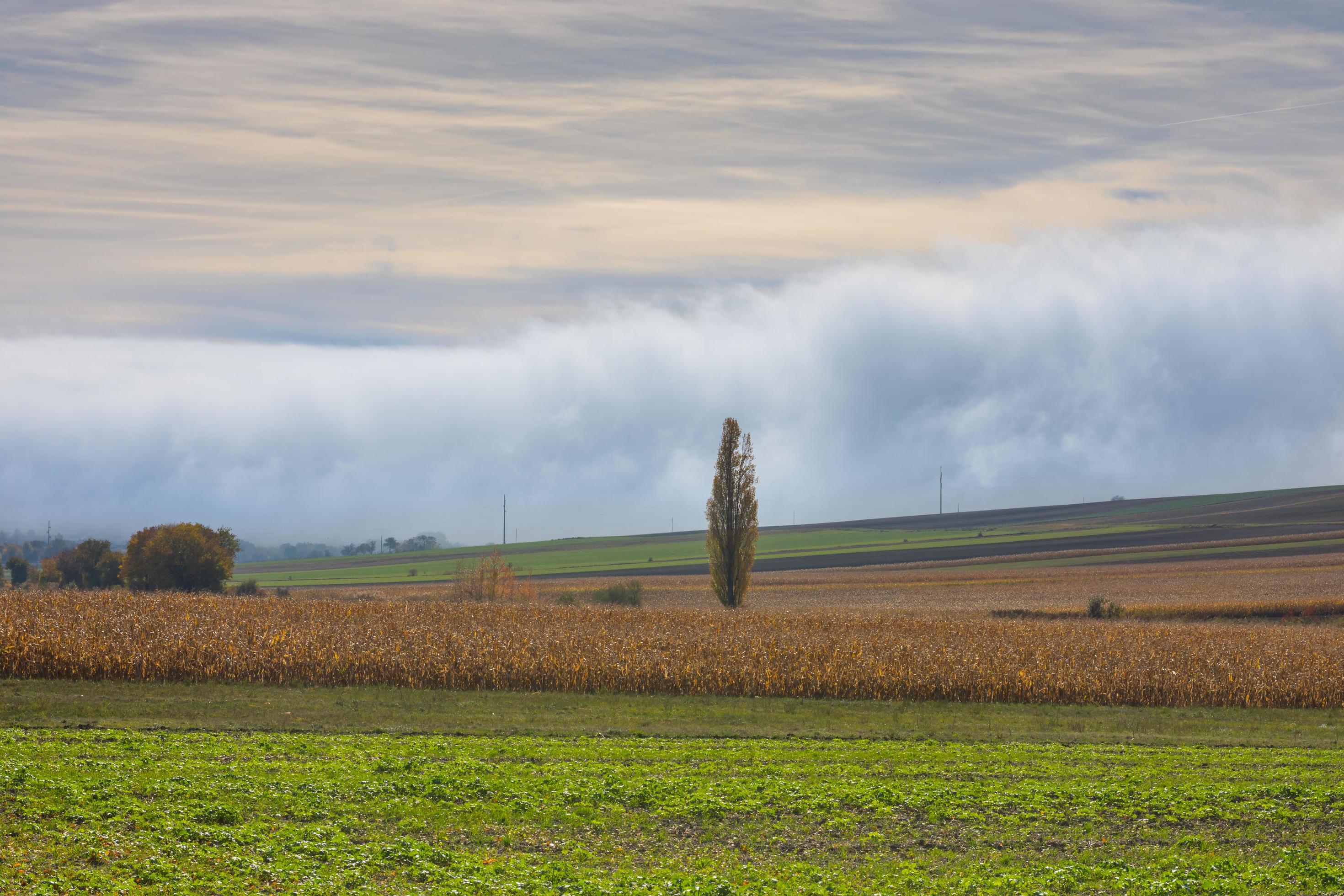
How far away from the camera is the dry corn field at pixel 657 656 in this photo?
27609 mm

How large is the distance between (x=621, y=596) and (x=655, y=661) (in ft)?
136

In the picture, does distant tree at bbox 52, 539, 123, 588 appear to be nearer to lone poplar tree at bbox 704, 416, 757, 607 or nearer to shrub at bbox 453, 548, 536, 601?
shrub at bbox 453, 548, 536, 601

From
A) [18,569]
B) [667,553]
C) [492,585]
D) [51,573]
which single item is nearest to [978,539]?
[667,553]

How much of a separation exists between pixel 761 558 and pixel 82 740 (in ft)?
418

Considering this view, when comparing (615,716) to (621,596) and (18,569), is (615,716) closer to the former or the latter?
(621,596)

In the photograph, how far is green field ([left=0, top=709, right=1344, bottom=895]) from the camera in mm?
11445

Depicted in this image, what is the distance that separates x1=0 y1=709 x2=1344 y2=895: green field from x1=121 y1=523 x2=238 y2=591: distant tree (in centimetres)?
5998

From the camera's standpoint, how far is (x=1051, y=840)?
13.5 meters

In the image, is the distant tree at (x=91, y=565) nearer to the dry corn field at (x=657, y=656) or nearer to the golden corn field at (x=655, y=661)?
the dry corn field at (x=657, y=656)

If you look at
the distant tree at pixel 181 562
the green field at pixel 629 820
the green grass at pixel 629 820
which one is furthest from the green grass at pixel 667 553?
the green field at pixel 629 820

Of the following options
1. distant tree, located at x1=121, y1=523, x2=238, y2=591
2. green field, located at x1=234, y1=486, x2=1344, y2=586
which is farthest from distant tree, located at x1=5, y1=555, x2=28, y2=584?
distant tree, located at x1=121, y1=523, x2=238, y2=591

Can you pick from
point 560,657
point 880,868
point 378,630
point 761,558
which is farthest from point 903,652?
point 761,558

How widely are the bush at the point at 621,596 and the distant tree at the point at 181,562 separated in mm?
26487

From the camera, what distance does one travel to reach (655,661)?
93.5ft
